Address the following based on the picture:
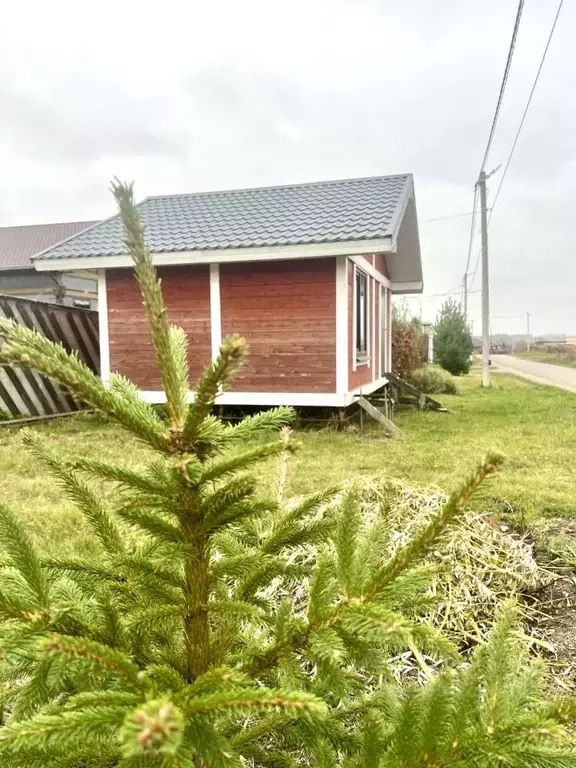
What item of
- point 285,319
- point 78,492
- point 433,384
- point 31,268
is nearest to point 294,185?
point 285,319

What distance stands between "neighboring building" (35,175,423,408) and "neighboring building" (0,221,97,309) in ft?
27.0

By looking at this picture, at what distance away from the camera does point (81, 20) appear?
3.92 meters

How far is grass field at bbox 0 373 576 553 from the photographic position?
165 inches

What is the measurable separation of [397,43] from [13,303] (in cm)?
892

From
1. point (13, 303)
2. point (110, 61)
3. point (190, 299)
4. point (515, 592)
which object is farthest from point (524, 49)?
point (515, 592)

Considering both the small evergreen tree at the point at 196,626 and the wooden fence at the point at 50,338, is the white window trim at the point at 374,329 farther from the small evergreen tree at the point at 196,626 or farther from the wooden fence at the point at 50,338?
the small evergreen tree at the point at 196,626

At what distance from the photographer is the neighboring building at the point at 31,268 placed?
2112cm

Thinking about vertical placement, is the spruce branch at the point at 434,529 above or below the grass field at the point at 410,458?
above

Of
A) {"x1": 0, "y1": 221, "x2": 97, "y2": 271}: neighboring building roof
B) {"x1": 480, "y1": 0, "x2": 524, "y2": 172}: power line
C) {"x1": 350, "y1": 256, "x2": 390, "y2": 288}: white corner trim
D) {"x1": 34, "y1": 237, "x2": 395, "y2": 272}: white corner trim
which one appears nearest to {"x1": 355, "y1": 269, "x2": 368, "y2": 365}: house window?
{"x1": 350, "y1": 256, "x2": 390, "y2": 288}: white corner trim

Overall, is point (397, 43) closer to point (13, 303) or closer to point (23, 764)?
point (13, 303)

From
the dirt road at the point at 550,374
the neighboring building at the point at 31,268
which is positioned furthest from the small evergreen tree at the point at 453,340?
the neighboring building at the point at 31,268

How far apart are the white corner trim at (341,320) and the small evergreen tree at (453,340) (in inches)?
730

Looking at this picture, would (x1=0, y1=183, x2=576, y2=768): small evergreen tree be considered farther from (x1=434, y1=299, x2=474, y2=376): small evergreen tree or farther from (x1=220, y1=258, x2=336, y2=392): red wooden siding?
(x1=434, y1=299, x2=474, y2=376): small evergreen tree

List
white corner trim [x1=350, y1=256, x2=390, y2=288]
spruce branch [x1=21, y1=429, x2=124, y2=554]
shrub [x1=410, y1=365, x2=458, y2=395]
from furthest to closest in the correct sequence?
shrub [x1=410, y1=365, x2=458, y2=395] → white corner trim [x1=350, y1=256, x2=390, y2=288] → spruce branch [x1=21, y1=429, x2=124, y2=554]
